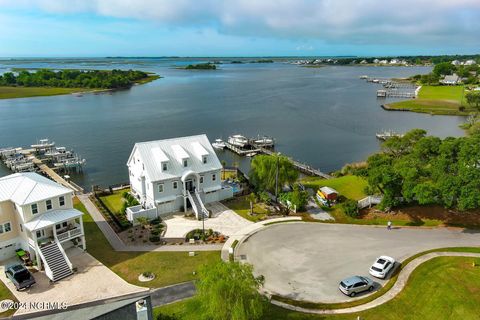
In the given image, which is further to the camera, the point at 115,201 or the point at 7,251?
the point at 115,201

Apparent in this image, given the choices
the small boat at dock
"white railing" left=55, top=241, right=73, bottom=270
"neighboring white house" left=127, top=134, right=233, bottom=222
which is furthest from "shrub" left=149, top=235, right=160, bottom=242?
the small boat at dock

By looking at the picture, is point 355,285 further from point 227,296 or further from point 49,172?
point 49,172

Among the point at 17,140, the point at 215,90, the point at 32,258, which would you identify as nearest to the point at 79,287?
the point at 32,258

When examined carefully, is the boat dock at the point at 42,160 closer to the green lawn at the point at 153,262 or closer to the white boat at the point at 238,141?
the white boat at the point at 238,141

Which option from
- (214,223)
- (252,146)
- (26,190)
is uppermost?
(26,190)

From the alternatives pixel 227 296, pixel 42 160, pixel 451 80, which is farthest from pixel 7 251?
pixel 451 80

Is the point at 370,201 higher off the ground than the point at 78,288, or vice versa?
the point at 370,201

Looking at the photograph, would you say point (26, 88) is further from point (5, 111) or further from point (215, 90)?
point (215, 90)
